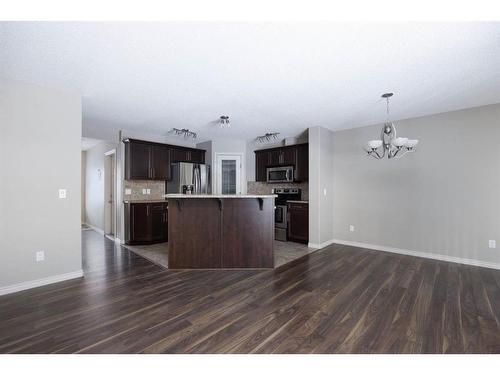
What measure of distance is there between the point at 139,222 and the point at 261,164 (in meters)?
3.11

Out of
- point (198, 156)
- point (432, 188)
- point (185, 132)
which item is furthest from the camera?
point (198, 156)

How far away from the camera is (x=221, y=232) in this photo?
3.23 meters

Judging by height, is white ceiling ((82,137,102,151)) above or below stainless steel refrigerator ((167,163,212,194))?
above

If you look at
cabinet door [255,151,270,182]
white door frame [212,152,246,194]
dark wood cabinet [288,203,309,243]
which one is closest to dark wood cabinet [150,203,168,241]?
white door frame [212,152,246,194]

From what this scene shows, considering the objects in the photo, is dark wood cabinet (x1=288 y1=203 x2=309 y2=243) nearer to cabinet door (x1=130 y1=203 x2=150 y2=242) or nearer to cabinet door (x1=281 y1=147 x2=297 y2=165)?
cabinet door (x1=281 y1=147 x2=297 y2=165)

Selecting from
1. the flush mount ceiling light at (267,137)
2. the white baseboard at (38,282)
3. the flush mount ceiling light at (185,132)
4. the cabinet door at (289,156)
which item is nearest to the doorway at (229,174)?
the flush mount ceiling light at (267,137)

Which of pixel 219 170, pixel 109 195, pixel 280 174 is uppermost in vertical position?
pixel 219 170

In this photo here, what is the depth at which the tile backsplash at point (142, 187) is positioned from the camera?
482 cm

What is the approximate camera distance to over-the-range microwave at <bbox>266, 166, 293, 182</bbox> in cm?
512

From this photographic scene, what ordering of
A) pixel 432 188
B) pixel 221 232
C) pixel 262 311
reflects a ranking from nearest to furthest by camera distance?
1. pixel 262 311
2. pixel 221 232
3. pixel 432 188

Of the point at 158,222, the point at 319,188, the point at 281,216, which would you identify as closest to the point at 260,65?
the point at 319,188

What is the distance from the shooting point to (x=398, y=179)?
400 centimetres

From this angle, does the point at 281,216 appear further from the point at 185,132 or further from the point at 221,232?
the point at 185,132
